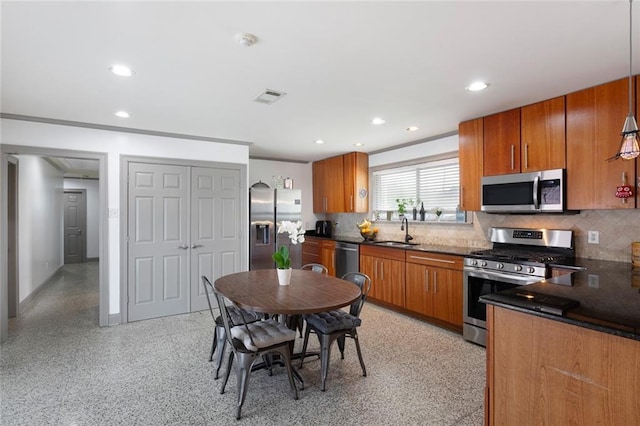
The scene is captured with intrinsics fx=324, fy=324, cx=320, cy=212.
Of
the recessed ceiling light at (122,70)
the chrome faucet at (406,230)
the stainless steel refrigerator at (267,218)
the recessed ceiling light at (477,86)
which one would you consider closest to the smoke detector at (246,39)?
the recessed ceiling light at (122,70)

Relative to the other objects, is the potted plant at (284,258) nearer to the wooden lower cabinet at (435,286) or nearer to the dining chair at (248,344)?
the dining chair at (248,344)

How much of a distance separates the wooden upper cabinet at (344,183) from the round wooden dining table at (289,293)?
262 centimetres

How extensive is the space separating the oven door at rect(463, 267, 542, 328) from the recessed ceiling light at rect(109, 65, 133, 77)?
11.7ft

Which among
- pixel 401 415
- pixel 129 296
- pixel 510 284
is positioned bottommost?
pixel 401 415

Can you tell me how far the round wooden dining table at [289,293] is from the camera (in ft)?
7.13

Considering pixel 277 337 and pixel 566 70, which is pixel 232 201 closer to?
pixel 277 337

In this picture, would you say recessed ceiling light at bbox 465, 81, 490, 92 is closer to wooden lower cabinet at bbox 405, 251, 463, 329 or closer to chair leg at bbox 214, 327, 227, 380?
wooden lower cabinet at bbox 405, 251, 463, 329

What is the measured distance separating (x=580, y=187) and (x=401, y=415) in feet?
8.09

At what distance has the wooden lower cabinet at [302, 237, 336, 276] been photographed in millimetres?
5555

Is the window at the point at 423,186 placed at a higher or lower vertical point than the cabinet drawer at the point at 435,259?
higher

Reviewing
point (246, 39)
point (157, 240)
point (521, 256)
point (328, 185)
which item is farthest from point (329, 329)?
point (328, 185)

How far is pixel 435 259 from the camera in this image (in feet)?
12.6

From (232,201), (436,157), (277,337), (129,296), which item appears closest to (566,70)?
(436,157)

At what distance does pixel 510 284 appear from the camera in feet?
10.0
